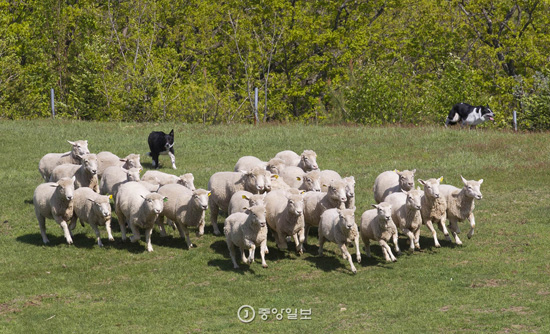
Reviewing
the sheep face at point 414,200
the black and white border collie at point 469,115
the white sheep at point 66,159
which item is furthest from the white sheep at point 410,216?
the black and white border collie at point 469,115

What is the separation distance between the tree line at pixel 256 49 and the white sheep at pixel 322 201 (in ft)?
83.3

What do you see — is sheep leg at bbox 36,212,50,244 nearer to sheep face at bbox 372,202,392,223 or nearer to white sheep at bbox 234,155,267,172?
white sheep at bbox 234,155,267,172

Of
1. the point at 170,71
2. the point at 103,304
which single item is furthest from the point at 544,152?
the point at 170,71

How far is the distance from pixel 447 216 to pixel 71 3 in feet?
140

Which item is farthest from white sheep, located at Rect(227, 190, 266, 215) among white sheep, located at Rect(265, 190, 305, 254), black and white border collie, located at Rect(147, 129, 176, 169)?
black and white border collie, located at Rect(147, 129, 176, 169)

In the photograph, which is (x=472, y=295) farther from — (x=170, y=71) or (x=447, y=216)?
(x=170, y=71)

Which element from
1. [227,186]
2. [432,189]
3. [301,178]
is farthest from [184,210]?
[432,189]

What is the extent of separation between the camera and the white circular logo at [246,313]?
11500mm

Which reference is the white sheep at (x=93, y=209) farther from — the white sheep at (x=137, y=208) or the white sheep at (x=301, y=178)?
the white sheep at (x=301, y=178)

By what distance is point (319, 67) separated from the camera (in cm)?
4916

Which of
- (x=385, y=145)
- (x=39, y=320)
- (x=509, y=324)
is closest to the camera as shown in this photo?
(x=509, y=324)

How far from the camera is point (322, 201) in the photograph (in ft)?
48.9

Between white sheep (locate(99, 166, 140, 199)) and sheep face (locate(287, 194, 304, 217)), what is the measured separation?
4.23m

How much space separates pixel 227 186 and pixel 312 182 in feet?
6.11
